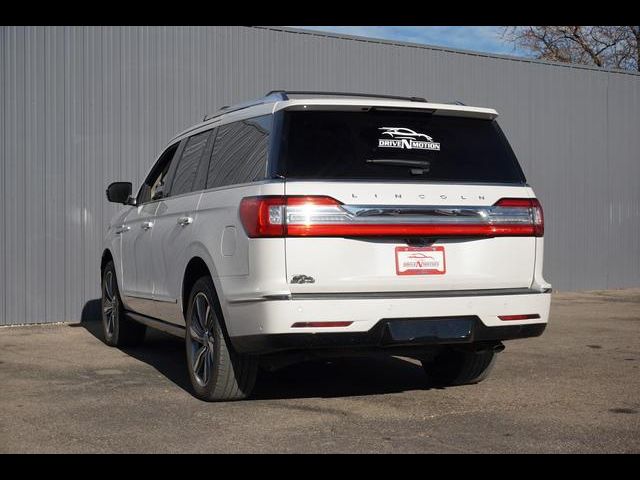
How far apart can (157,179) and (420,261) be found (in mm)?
3288

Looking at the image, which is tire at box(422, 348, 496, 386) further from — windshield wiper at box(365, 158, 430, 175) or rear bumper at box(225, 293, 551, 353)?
windshield wiper at box(365, 158, 430, 175)

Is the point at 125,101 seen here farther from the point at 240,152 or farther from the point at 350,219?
the point at 350,219

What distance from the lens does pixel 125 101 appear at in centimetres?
1226

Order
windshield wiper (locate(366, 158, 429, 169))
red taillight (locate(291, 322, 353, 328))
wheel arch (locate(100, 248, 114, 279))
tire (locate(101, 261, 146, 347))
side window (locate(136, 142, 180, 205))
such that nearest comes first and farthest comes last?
red taillight (locate(291, 322, 353, 328))
windshield wiper (locate(366, 158, 429, 169))
side window (locate(136, 142, 180, 205))
tire (locate(101, 261, 146, 347))
wheel arch (locate(100, 248, 114, 279))

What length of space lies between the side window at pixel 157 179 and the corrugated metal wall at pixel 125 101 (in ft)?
11.9

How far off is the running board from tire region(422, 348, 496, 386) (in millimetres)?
1943

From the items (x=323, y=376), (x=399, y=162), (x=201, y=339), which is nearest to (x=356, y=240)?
(x=399, y=162)

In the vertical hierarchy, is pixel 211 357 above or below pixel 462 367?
above

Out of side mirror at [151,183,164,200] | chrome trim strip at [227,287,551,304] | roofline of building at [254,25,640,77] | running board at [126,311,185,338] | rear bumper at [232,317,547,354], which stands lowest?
running board at [126,311,185,338]

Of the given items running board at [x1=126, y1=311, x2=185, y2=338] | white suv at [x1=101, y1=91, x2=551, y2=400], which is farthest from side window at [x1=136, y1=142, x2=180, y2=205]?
white suv at [x1=101, y1=91, x2=551, y2=400]

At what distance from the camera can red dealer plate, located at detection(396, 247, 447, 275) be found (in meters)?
5.59

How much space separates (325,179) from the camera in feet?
18.2

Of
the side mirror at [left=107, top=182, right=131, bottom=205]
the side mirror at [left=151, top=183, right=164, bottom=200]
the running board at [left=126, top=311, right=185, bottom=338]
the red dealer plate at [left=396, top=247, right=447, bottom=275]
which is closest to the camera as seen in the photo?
the red dealer plate at [left=396, top=247, right=447, bottom=275]
